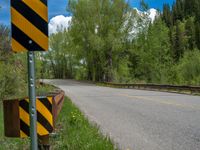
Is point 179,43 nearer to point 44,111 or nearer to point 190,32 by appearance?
point 190,32

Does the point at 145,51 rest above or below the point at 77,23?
below

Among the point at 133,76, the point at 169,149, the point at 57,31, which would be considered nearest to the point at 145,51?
the point at 133,76

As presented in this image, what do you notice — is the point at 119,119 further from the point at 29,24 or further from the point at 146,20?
the point at 146,20

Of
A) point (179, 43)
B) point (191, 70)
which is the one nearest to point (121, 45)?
point (191, 70)

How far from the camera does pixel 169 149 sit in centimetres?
707

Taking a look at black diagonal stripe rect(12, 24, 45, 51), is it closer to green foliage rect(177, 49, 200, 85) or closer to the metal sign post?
the metal sign post

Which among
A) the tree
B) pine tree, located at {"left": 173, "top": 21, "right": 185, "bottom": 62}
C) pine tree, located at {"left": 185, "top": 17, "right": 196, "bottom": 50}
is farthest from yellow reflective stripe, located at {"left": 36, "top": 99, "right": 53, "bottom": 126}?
pine tree, located at {"left": 185, "top": 17, "right": 196, "bottom": 50}

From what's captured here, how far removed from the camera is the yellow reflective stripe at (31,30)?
3.58 meters

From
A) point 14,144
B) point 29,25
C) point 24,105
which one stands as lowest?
point 14,144

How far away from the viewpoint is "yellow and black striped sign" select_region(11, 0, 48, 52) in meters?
3.57

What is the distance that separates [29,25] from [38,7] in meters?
0.21

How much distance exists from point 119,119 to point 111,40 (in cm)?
3959

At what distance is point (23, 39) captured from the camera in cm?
358

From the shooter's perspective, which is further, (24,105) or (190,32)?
(190,32)
